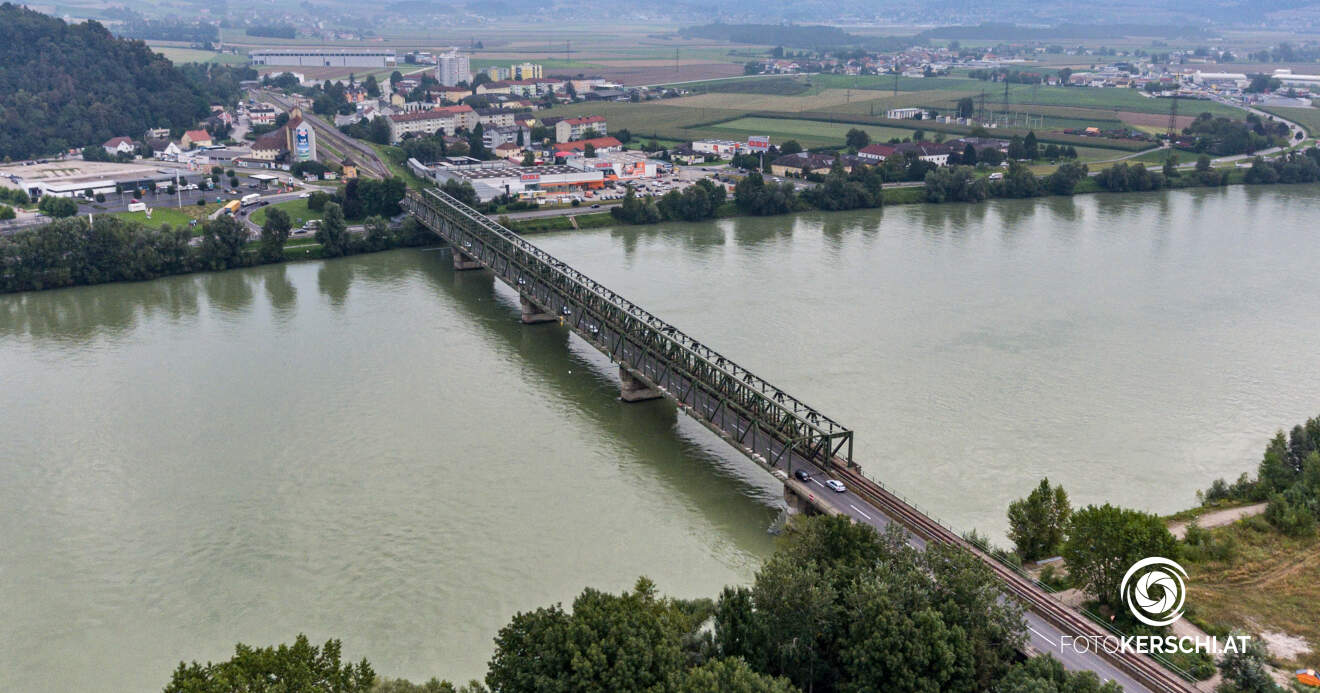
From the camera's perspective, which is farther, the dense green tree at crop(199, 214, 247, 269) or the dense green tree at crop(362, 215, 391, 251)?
the dense green tree at crop(362, 215, 391, 251)

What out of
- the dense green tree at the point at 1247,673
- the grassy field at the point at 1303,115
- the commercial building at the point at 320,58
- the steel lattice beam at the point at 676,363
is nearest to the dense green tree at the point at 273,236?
the steel lattice beam at the point at 676,363

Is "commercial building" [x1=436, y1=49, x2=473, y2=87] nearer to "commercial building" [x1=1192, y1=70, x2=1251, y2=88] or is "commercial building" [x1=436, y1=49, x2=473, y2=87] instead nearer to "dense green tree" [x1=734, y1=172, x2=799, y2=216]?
"dense green tree" [x1=734, y1=172, x2=799, y2=216]

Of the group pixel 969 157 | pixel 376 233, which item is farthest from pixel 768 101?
pixel 376 233

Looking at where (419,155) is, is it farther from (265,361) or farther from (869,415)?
(869,415)

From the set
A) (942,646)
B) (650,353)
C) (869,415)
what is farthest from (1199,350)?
(942,646)

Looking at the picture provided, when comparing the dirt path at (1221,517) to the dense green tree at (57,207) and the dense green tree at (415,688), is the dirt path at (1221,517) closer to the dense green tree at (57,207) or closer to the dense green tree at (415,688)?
the dense green tree at (415,688)

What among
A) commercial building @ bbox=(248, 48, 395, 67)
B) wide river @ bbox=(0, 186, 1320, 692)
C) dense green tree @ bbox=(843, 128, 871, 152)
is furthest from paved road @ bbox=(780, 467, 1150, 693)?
commercial building @ bbox=(248, 48, 395, 67)

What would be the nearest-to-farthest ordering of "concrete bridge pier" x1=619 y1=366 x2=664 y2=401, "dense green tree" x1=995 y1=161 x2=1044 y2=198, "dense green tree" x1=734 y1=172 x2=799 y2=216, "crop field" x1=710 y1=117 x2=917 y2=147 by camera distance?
"concrete bridge pier" x1=619 y1=366 x2=664 y2=401, "dense green tree" x1=734 y1=172 x2=799 y2=216, "dense green tree" x1=995 y1=161 x2=1044 y2=198, "crop field" x1=710 y1=117 x2=917 y2=147
